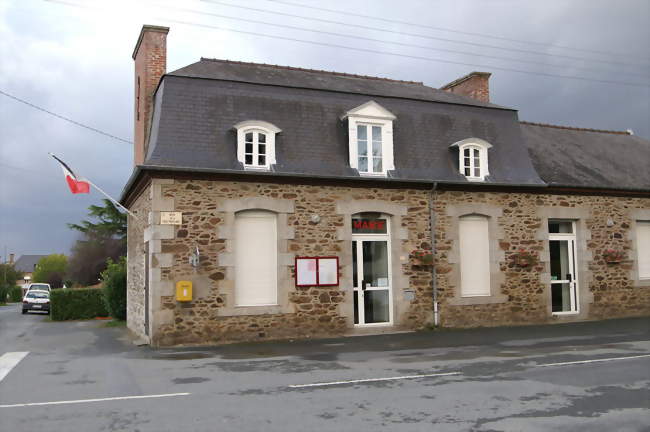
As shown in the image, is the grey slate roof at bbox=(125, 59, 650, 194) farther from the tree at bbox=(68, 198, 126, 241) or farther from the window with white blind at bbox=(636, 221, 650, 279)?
the tree at bbox=(68, 198, 126, 241)

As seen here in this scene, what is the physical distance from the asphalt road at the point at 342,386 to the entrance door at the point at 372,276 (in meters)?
1.57

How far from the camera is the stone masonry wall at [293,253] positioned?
1271cm

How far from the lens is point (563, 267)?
17.0 metres

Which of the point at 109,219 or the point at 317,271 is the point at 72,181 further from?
the point at 109,219

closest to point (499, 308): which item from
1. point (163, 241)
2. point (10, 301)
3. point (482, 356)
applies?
point (482, 356)

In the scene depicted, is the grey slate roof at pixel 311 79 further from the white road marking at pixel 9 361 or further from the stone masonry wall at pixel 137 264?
the white road marking at pixel 9 361

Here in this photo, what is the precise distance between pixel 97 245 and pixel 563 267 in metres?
39.8

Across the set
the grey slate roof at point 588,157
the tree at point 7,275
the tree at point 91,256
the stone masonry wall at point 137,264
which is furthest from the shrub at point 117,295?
the tree at point 7,275

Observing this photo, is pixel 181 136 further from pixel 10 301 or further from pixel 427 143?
pixel 10 301

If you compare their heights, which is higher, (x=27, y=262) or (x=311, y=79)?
(x=311, y=79)

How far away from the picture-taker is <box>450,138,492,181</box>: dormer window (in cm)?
1568

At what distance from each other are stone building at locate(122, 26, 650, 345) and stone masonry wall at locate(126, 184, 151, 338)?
90mm

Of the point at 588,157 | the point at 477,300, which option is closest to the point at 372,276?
the point at 477,300

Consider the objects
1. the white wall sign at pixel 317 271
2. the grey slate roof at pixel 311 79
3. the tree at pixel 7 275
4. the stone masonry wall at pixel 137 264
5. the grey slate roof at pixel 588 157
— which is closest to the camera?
the white wall sign at pixel 317 271
